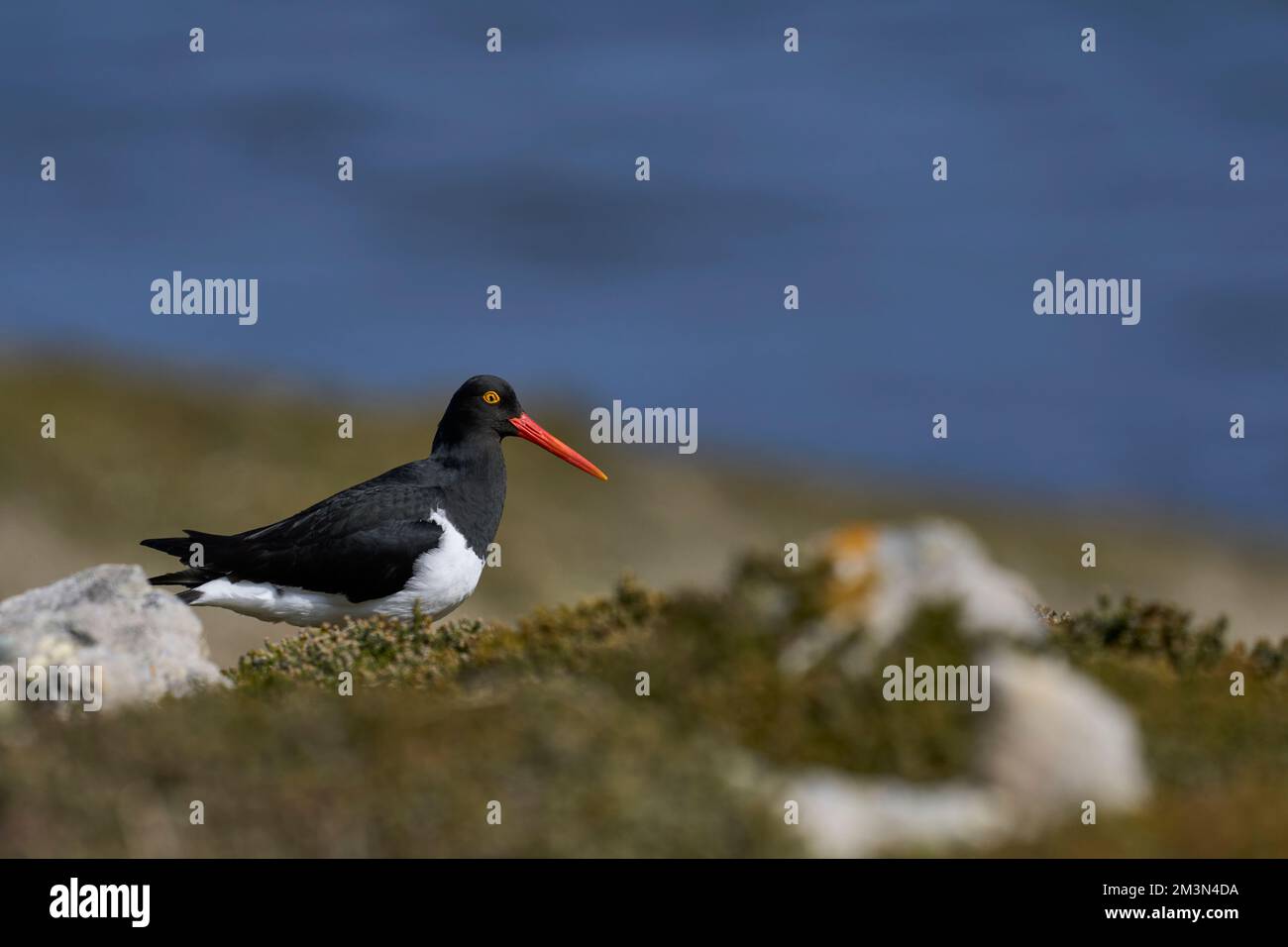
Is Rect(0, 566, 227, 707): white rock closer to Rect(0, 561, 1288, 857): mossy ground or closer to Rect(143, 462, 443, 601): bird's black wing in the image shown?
Rect(0, 561, 1288, 857): mossy ground

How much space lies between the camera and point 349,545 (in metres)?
14.3

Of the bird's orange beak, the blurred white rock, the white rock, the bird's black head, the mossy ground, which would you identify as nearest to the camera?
the mossy ground

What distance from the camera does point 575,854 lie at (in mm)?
8344

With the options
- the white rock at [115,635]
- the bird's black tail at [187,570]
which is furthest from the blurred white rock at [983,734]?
the bird's black tail at [187,570]

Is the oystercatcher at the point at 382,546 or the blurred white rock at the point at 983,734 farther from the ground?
the oystercatcher at the point at 382,546

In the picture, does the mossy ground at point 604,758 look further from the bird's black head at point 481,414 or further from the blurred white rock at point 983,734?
the bird's black head at point 481,414

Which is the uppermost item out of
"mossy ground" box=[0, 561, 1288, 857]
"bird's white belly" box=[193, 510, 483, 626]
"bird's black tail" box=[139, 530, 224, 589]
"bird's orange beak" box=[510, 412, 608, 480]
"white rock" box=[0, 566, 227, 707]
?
"bird's orange beak" box=[510, 412, 608, 480]

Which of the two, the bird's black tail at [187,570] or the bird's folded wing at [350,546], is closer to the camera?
the bird's folded wing at [350,546]

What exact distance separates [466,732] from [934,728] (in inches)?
105

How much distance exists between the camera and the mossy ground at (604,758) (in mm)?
8539

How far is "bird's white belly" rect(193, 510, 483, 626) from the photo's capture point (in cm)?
1430

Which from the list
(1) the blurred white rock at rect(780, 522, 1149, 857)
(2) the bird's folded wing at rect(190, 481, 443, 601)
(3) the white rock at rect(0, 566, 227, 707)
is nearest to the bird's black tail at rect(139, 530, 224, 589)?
(2) the bird's folded wing at rect(190, 481, 443, 601)
